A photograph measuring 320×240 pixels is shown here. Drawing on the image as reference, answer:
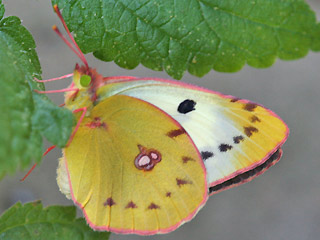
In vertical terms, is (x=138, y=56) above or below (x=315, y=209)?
above

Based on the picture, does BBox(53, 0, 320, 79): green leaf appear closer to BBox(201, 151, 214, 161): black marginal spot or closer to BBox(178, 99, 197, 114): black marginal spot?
BBox(178, 99, 197, 114): black marginal spot

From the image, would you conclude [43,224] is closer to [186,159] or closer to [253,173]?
[186,159]

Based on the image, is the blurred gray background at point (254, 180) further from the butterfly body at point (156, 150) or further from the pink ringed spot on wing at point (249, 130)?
the pink ringed spot on wing at point (249, 130)

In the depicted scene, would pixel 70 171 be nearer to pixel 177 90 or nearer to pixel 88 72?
pixel 88 72

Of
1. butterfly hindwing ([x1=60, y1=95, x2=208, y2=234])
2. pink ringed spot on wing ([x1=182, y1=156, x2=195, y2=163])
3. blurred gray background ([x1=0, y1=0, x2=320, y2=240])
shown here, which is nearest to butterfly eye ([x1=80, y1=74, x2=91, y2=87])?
butterfly hindwing ([x1=60, y1=95, x2=208, y2=234])

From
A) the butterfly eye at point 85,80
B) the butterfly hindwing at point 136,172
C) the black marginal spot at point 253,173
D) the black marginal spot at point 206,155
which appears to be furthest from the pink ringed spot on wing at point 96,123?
the black marginal spot at point 253,173

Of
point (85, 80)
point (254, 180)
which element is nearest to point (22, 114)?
point (85, 80)

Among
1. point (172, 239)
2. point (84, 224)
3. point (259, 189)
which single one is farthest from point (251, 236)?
point (84, 224)
